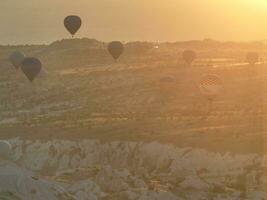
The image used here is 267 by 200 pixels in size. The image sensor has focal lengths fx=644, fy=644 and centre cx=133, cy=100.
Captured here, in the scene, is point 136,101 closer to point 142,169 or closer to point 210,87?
point 210,87

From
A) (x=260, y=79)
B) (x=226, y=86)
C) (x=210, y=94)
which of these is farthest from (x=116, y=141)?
(x=260, y=79)

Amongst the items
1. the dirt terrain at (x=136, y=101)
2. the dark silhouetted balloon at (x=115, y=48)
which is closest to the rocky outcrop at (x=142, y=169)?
the dirt terrain at (x=136, y=101)

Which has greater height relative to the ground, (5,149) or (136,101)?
(136,101)

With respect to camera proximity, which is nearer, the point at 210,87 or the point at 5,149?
the point at 5,149

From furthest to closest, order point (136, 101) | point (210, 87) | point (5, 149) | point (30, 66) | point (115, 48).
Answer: point (115, 48)
point (30, 66)
point (136, 101)
point (210, 87)
point (5, 149)

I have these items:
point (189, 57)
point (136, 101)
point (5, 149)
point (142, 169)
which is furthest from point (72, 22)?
point (142, 169)

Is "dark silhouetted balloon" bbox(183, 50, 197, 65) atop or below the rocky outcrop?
atop

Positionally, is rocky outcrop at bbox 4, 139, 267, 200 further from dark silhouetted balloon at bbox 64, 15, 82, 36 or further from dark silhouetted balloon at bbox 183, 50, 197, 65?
A: dark silhouetted balloon at bbox 183, 50, 197, 65

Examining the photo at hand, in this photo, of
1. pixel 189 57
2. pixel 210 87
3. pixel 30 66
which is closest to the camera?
pixel 210 87

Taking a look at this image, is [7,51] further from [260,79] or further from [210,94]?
[210,94]

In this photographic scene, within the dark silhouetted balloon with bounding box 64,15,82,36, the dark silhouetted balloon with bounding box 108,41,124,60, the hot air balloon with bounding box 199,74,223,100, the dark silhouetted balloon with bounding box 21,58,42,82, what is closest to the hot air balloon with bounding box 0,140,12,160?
the hot air balloon with bounding box 199,74,223,100

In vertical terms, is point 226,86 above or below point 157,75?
below
